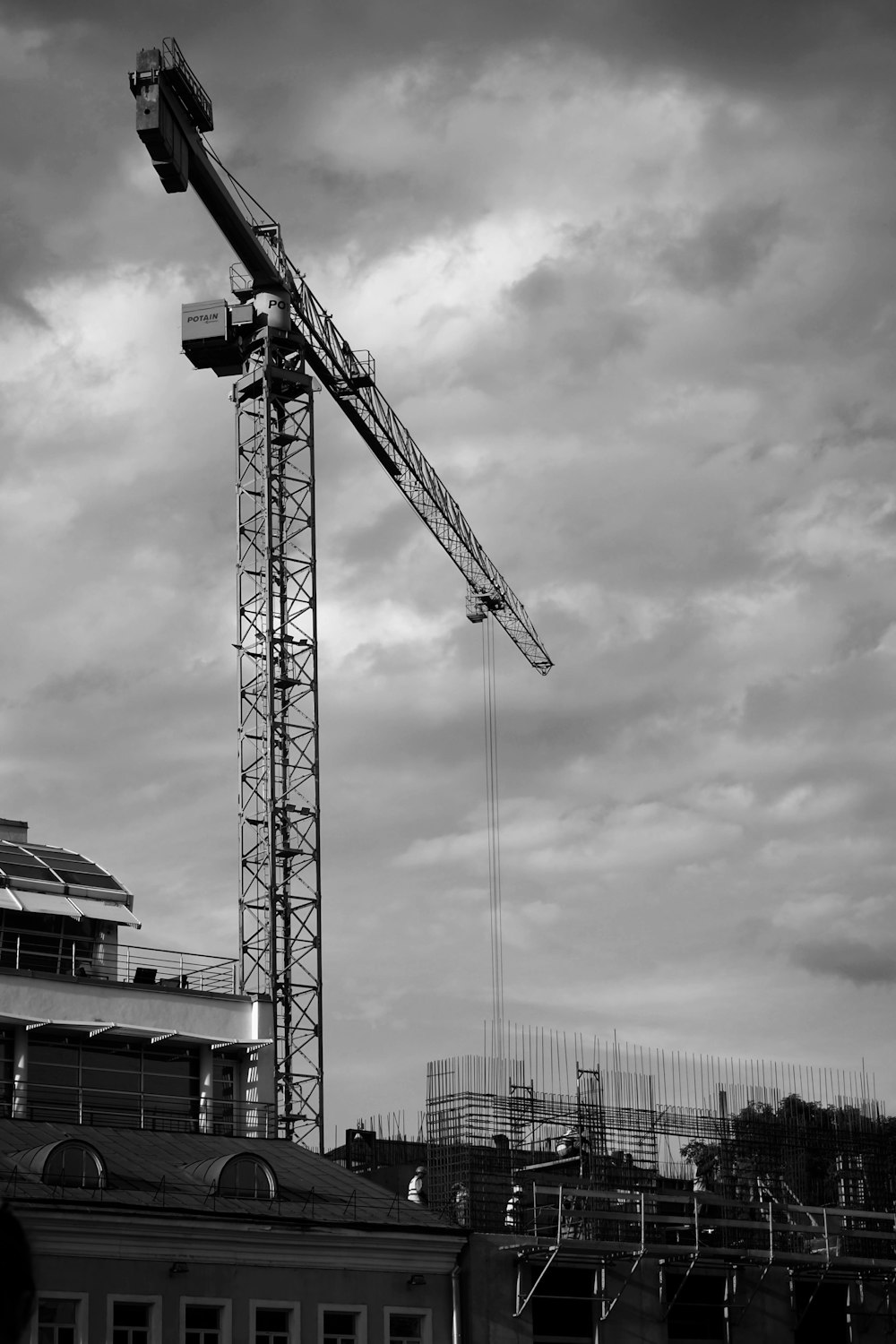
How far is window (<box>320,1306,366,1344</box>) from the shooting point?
131ft

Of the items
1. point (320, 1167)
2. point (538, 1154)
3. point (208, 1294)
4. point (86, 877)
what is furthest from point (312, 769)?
point (208, 1294)

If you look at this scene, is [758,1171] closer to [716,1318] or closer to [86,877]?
[716,1318]

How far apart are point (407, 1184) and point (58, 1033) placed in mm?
10608

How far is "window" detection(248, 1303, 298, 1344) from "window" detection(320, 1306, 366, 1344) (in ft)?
2.59

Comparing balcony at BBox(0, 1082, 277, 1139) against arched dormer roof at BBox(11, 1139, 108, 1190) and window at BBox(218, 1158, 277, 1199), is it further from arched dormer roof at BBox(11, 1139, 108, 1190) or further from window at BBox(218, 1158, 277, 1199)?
window at BBox(218, 1158, 277, 1199)

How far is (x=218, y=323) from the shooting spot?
77.4 metres

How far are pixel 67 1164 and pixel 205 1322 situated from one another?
4.49 m

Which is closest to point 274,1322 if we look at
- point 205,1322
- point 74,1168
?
point 205,1322

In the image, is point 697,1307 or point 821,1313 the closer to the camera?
point 697,1307

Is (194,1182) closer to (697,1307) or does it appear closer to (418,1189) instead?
(418,1189)

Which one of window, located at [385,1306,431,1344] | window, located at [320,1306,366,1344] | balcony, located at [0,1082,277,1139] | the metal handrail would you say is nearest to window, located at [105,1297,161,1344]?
window, located at [320,1306,366,1344]

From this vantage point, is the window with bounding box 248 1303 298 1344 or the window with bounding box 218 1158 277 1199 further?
the window with bounding box 218 1158 277 1199

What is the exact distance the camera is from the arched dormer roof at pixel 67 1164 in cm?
3862

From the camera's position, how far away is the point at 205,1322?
1508 inches
